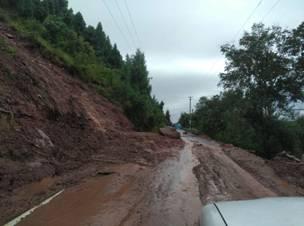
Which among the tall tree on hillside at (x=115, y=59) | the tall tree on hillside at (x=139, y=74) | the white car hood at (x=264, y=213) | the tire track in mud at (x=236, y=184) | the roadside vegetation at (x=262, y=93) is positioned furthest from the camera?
the tall tree on hillside at (x=115, y=59)

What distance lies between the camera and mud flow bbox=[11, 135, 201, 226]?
19.7 feet

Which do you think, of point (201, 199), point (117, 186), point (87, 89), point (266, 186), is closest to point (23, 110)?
point (117, 186)

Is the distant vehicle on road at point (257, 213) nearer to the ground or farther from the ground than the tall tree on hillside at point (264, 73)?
nearer to the ground

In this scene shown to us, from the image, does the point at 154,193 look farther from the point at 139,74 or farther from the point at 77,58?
the point at 139,74

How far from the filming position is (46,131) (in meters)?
11.8

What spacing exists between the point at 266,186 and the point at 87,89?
14671mm

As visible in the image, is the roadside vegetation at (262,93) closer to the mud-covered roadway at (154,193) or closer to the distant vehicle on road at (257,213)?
the mud-covered roadway at (154,193)

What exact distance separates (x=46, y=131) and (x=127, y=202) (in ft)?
19.4

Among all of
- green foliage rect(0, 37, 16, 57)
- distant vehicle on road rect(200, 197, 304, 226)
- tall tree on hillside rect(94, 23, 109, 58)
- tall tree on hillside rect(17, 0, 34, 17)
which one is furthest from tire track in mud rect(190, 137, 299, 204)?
tall tree on hillside rect(94, 23, 109, 58)

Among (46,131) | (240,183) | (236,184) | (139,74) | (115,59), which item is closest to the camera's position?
(236,184)

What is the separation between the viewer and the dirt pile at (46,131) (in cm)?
864

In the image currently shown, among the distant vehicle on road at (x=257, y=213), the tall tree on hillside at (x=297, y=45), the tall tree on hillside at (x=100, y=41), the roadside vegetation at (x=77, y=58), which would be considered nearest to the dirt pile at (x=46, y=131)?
the roadside vegetation at (x=77, y=58)

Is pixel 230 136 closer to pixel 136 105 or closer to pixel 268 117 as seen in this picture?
pixel 268 117

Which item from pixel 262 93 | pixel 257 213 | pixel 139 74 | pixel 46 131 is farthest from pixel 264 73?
pixel 257 213
